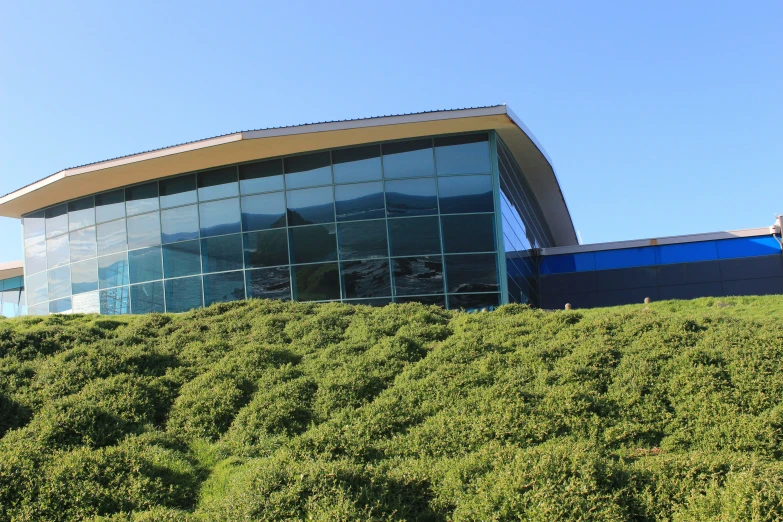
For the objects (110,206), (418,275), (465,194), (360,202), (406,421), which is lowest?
(406,421)

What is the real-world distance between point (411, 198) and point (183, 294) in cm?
785

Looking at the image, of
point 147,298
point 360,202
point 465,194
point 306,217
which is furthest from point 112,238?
point 465,194

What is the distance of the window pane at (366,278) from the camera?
20.2 metres

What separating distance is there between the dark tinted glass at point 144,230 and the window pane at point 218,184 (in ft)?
6.09

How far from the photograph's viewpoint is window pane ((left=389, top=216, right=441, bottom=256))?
2019cm

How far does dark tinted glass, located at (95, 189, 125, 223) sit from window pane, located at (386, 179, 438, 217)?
9.48 m

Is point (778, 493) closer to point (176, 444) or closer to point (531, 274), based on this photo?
point (176, 444)

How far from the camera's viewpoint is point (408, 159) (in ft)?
67.9

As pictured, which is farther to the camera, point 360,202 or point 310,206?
point 310,206

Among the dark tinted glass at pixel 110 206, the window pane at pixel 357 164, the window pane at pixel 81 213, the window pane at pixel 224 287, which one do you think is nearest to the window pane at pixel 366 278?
the window pane at pixel 357 164

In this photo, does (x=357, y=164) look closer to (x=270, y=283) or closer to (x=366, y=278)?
(x=366, y=278)

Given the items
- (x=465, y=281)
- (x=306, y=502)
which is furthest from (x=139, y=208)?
(x=306, y=502)

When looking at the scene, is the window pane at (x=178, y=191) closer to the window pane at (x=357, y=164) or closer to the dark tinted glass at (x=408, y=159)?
the window pane at (x=357, y=164)

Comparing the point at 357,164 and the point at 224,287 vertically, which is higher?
the point at 357,164
